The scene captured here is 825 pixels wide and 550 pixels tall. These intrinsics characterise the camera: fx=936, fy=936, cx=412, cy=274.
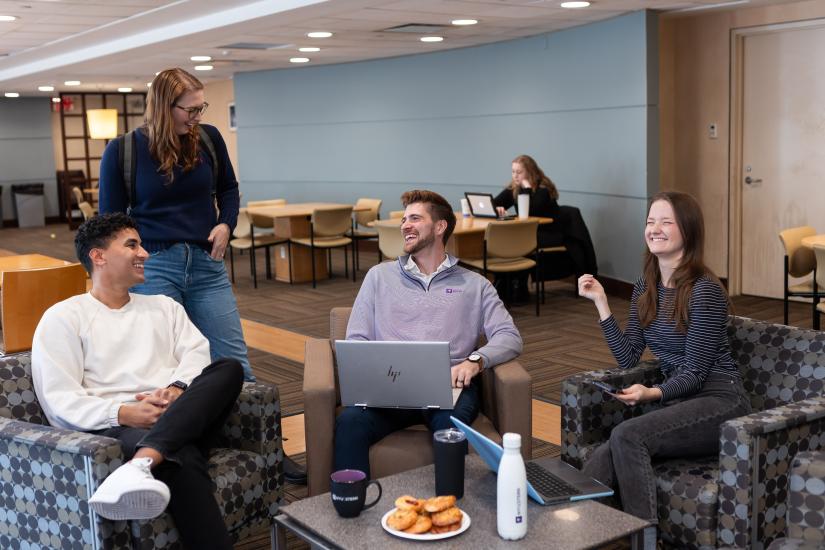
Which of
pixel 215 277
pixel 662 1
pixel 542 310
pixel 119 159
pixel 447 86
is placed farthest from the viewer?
pixel 447 86

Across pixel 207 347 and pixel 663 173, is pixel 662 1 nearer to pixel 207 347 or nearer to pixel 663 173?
pixel 663 173

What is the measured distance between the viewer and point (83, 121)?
1825 cm

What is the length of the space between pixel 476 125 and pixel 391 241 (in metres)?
2.76

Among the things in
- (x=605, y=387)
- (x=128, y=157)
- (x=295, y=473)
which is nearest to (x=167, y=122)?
(x=128, y=157)

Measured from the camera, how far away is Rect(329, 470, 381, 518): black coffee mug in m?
2.38

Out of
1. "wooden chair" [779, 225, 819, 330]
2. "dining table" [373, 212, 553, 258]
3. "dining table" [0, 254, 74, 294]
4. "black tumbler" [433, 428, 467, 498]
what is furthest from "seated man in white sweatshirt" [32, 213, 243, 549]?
"dining table" [373, 212, 553, 258]

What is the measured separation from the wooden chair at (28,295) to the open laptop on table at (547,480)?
2.96m

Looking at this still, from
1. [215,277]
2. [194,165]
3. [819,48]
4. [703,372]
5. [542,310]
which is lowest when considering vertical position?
[542,310]

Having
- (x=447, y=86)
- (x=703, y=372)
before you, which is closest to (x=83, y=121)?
(x=447, y=86)

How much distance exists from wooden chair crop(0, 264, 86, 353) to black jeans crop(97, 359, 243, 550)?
2.20 meters

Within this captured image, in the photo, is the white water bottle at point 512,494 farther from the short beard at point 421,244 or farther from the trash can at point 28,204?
the trash can at point 28,204

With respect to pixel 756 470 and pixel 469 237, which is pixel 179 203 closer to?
pixel 756 470

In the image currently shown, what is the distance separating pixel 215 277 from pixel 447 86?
7.46m

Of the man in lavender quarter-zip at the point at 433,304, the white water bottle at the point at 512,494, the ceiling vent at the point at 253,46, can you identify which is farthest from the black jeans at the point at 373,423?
the ceiling vent at the point at 253,46
